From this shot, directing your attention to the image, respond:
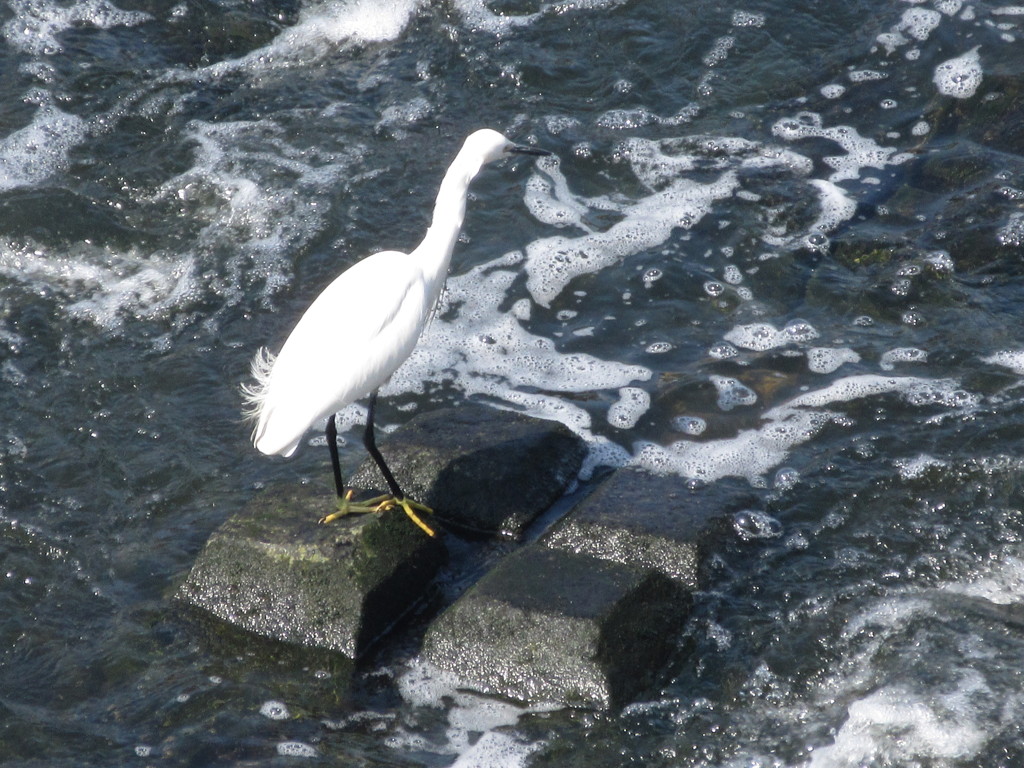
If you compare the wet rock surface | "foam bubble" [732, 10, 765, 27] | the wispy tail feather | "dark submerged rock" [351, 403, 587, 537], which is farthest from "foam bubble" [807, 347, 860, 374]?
"foam bubble" [732, 10, 765, 27]

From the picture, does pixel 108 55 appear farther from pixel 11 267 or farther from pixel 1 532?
pixel 1 532

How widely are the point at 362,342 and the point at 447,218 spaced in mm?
590

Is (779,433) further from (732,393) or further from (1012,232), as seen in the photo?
(1012,232)

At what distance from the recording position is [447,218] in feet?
12.9

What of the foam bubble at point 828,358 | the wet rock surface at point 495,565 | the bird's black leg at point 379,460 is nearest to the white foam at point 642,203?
the foam bubble at point 828,358

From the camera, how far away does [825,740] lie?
3.01 metres

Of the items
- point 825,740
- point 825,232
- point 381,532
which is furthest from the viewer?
point 825,232

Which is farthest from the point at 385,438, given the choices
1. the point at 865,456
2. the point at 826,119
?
the point at 826,119

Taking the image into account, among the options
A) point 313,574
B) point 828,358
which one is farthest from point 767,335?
point 313,574

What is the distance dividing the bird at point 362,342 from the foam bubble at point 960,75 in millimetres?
3458

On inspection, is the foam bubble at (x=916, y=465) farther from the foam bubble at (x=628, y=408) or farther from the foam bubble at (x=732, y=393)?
the foam bubble at (x=628, y=408)

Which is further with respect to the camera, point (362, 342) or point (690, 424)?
point (690, 424)

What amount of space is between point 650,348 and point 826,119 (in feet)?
7.23

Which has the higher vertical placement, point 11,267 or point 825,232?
point 11,267
